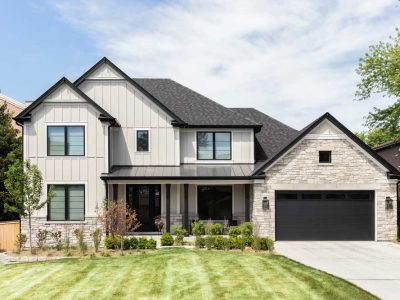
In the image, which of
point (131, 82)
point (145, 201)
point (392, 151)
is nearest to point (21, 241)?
point (145, 201)

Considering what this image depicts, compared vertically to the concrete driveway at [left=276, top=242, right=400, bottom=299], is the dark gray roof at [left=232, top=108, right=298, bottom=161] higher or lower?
higher

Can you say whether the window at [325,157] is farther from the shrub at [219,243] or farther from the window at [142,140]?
Answer: the window at [142,140]

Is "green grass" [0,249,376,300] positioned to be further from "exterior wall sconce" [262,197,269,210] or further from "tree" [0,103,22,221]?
"tree" [0,103,22,221]

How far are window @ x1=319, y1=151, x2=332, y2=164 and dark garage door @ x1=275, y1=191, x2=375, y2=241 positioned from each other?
5.14 feet

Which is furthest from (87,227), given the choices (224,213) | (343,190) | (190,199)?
→ (343,190)

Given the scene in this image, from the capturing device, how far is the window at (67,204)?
1950 cm

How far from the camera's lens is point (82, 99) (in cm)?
1991

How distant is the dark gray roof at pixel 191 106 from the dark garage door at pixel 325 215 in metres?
5.21

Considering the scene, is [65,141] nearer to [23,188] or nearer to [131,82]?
[23,188]

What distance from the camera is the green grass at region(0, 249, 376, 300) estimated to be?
9945mm

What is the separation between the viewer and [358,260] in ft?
48.0

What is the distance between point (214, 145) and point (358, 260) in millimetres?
10371

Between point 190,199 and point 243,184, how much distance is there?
121 inches

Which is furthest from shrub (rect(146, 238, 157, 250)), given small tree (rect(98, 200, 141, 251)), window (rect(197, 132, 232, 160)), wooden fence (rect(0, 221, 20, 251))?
window (rect(197, 132, 232, 160))
